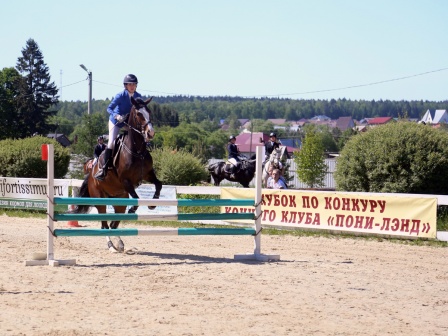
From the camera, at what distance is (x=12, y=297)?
30.5 feet

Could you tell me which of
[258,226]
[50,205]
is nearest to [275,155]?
[258,226]

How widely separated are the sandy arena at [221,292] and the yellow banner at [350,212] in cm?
173

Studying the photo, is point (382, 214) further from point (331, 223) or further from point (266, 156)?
point (266, 156)

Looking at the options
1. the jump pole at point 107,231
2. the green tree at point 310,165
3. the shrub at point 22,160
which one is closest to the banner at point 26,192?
the shrub at point 22,160

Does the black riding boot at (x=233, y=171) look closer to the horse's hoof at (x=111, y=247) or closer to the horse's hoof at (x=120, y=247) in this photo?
the horse's hoof at (x=111, y=247)

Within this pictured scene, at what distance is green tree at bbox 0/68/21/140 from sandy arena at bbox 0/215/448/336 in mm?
62293

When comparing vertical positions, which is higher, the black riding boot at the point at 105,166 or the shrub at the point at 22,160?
the black riding boot at the point at 105,166

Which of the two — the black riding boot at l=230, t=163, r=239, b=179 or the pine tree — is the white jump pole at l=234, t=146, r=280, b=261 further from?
the pine tree

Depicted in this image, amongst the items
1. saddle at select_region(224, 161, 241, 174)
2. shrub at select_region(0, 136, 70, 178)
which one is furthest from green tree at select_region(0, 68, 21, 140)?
saddle at select_region(224, 161, 241, 174)

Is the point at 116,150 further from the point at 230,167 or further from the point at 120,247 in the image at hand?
the point at 230,167

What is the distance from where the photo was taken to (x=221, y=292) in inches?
386

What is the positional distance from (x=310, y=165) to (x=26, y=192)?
32.8m

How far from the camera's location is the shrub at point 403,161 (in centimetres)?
1997

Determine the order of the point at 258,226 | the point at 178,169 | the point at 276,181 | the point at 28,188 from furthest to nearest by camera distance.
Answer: the point at 178,169, the point at 28,188, the point at 276,181, the point at 258,226
